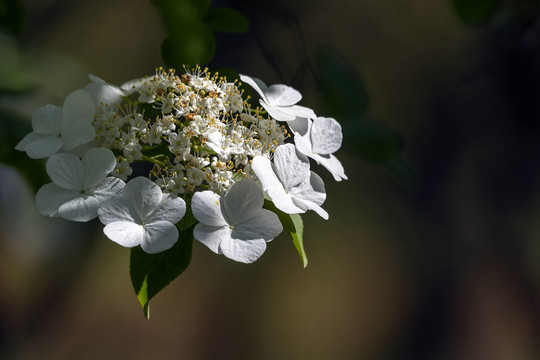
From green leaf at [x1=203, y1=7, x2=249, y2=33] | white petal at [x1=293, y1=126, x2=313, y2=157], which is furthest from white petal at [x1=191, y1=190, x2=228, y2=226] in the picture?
green leaf at [x1=203, y1=7, x2=249, y2=33]

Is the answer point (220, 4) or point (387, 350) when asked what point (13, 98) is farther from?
point (387, 350)

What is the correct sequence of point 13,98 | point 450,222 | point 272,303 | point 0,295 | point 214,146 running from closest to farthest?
point 214,146 → point 13,98 → point 0,295 → point 272,303 → point 450,222

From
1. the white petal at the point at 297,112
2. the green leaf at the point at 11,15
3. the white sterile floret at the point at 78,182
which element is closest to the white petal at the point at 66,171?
the white sterile floret at the point at 78,182

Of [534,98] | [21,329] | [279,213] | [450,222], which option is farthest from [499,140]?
[21,329]

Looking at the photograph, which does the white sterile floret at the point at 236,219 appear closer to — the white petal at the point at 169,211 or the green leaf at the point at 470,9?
the white petal at the point at 169,211

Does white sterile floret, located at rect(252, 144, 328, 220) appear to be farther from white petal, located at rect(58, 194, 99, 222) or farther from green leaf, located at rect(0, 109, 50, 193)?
green leaf, located at rect(0, 109, 50, 193)

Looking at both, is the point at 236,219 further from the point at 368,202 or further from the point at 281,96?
the point at 368,202

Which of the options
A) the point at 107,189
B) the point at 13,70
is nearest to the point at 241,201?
the point at 107,189
